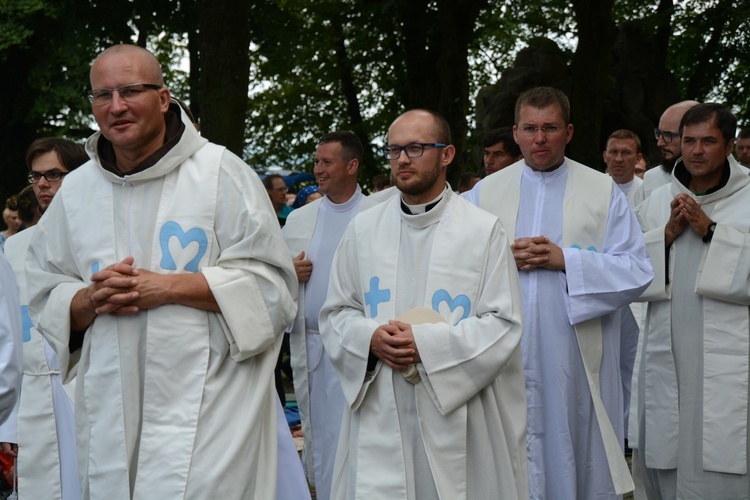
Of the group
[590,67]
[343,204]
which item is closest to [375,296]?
[343,204]

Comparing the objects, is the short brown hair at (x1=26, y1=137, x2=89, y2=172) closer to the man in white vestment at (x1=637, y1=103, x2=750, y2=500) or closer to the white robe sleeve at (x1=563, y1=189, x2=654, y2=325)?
the white robe sleeve at (x1=563, y1=189, x2=654, y2=325)

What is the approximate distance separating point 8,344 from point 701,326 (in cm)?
428

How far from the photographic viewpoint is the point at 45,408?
20.0ft

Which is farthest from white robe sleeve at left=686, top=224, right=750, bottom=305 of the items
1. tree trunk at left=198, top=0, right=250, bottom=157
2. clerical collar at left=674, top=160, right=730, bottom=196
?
tree trunk at left=198, top=0, right=250, bottom=157

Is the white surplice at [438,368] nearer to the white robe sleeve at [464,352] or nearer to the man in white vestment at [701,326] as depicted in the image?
the white robe sleeve at [464,352]

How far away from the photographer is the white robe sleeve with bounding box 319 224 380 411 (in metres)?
5.11

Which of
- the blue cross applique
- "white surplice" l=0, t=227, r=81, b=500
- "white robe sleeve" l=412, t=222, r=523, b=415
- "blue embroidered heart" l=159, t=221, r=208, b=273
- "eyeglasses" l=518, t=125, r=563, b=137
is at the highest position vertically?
"eyeglasses" l=518, t=125, r=563, b=137

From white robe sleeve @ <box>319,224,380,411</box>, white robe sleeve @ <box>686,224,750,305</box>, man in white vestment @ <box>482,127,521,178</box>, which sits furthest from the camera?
man in white vestment @ <box>482,127,521,178</box>

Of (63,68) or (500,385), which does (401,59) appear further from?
(500,385)

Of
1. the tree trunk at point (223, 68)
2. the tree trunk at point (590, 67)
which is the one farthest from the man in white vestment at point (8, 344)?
the tree trunk at point (590, 67)

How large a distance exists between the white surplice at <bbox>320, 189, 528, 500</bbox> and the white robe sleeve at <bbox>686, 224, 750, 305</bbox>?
5.93 ft

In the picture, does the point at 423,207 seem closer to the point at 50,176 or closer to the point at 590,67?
the point at 50,176

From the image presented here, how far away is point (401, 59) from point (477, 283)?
17931 mm

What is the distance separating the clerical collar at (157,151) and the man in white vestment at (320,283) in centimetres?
333
